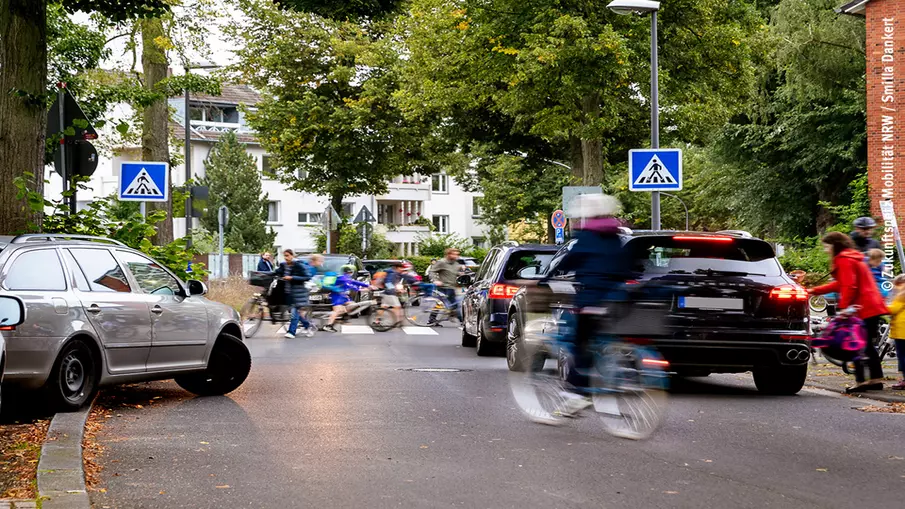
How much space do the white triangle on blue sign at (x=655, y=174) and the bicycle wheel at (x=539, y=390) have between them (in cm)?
1174

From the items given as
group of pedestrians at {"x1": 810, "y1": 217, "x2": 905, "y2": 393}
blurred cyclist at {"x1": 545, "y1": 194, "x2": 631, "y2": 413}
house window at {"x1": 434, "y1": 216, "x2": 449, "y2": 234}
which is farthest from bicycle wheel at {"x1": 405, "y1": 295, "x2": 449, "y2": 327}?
house window at {"x1": 434, "y1": 216, "x2": 449, "y2": 234}

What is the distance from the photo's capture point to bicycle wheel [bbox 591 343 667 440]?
9.41m

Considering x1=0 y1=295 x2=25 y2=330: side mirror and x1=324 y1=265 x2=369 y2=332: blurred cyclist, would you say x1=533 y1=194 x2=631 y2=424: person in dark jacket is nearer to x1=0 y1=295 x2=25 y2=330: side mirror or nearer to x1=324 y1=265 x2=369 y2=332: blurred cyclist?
x1=0 y1=295 x2=25 y2=330: side mirror

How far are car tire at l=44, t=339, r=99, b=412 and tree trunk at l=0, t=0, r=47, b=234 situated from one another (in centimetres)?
359

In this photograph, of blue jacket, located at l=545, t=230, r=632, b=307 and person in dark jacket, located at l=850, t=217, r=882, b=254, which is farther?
person in dark jacket, located at l=850, t=217, r=882, b=254

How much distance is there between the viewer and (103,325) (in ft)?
36.5

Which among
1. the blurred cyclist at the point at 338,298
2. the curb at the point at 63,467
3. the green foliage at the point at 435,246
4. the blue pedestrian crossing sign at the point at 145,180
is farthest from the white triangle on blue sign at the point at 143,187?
the green foliage at the point at 435,246

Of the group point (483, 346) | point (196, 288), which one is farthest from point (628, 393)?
point (483, 346)

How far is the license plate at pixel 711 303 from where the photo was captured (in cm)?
1239

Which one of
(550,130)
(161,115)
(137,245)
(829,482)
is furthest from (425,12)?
(829,482)

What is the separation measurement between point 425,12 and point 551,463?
30.2 m

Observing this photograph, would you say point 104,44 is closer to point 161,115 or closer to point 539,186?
point 161,115

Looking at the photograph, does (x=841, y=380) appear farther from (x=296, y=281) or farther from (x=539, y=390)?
(x=296, y=281)

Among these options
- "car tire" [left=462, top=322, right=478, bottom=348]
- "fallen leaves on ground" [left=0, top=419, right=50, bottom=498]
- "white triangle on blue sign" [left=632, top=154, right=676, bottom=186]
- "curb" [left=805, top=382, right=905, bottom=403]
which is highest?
"white triangle on blue sign" [left=632, top=154, right=676, bottom=186]
